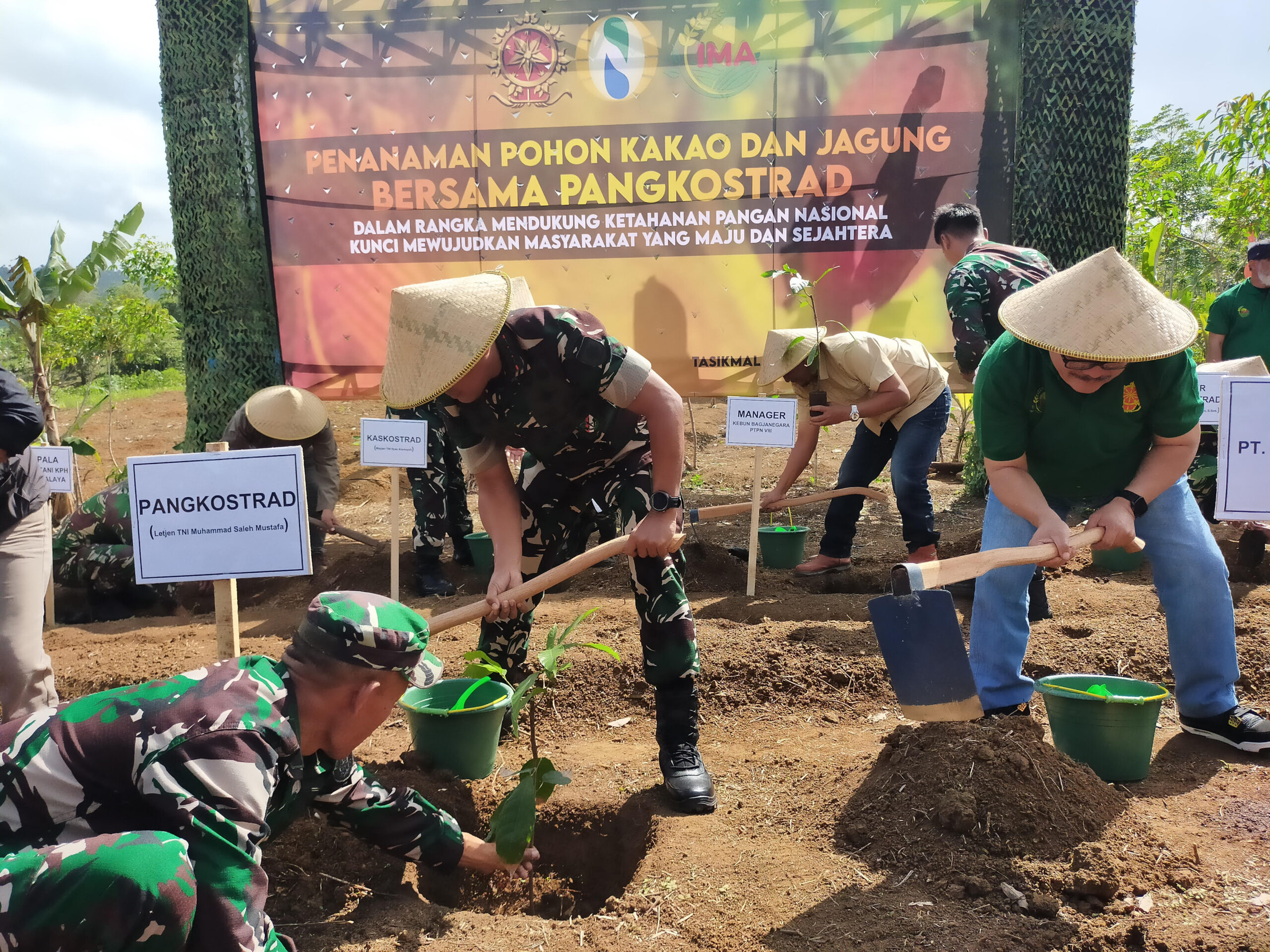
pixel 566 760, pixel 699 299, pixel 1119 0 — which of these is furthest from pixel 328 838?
pixel 1119 0

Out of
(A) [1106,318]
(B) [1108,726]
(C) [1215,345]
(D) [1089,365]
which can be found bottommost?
(B) [1108,726]

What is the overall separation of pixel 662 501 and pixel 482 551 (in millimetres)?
3067

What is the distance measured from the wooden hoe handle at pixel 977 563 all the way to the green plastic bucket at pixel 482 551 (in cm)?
342

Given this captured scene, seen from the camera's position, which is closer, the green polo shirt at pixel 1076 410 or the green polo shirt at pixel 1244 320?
the green polo shirt at pixel 1076 410

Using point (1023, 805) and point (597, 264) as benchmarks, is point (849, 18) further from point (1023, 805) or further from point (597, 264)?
point (1023, 805)

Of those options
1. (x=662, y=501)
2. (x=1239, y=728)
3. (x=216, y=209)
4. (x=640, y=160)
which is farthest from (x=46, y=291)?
(x=1239, y=728)

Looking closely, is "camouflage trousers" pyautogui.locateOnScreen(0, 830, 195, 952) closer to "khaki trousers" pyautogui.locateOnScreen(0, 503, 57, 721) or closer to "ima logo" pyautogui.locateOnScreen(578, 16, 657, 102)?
"khaki trousers" pyautogui.locateOnScreen(0, 503, 57, 721)

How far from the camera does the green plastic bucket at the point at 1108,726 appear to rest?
253 cm

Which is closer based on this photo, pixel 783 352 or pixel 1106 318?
pixel 1106 318

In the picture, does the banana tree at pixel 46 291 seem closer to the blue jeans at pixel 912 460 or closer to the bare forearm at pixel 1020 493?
the blue jeans at pixel 912 460

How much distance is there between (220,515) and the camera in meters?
2.37

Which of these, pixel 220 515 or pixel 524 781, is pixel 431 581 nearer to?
pixel 220 515

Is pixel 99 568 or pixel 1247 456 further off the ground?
pixel 1247 456

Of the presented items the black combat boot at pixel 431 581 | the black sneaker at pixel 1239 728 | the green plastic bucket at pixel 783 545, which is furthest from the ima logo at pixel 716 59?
the black sneaker at pixel 1239 728
